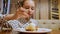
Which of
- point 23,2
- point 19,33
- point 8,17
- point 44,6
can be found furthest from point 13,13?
point 19,33

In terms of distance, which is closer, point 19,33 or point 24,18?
point 19,33

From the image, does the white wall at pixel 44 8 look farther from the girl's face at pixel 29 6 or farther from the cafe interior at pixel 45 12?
the girl's face at pixel 29 6

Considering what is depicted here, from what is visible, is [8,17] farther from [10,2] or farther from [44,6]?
[44,6]

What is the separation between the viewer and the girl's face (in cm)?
261

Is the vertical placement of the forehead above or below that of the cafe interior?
above

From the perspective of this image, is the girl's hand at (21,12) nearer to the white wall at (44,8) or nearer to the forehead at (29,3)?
the forehead at (29,3)

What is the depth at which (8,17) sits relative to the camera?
101 inches

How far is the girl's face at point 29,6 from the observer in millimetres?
2611

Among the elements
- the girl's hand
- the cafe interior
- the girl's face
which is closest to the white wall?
the cafe interior

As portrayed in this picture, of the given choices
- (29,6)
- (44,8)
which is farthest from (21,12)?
(44,8)

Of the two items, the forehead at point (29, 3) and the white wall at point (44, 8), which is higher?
the forehead at point (29, 3)

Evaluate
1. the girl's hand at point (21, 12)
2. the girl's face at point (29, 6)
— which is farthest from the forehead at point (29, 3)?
the girl's hand at point (21, 12)

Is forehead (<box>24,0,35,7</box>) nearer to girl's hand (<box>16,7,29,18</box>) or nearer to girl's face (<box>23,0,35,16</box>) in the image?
girl's face (<box>23,0,35,16</box>)

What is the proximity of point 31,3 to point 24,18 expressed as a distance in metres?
0.38
